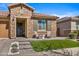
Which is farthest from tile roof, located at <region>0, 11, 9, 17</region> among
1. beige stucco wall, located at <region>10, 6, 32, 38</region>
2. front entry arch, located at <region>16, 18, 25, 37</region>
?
front entry arch, located at <region>16, 18, 25, 37</region>

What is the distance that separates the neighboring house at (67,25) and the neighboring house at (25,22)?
0.46 m

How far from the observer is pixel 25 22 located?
2039cm

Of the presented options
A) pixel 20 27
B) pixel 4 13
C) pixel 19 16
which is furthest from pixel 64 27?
pixel 4 13

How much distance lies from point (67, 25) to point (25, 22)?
3.83 metres

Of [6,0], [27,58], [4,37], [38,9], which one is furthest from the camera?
[4,37]

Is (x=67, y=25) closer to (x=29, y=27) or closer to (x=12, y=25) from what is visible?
(x=29, y=27)

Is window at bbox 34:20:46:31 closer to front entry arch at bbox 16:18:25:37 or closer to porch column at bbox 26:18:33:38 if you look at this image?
porch column at bbox 26:18:33:38

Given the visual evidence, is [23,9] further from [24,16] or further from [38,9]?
[38,9]

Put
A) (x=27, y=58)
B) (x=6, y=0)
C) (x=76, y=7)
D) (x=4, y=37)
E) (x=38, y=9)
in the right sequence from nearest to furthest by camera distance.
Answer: (x=27, y=58) → (x=6, y=0) → (x=76, y=7) → (x=38, y=9) → (x=4, y=37)

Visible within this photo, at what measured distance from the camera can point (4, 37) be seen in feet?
63.1

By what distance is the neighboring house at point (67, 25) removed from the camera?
19.5 m

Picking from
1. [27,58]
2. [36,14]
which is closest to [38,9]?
[36,14]

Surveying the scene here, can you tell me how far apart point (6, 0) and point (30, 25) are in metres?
6.52

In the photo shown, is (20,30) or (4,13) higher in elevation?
(4,13)
